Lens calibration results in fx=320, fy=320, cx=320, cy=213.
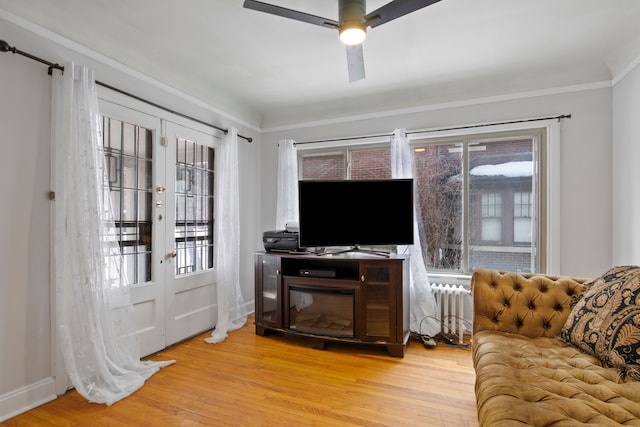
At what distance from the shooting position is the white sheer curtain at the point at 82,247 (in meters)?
2.07

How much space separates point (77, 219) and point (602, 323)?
306 centimetres

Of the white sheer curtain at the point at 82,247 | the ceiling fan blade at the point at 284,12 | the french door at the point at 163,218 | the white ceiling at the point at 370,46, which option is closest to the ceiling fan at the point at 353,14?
the ceiling fan blade at the point at 284,12

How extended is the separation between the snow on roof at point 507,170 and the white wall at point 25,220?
361cm

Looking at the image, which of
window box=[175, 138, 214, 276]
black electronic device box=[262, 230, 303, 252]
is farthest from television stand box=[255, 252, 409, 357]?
window box=[175, 138, 214, 276]

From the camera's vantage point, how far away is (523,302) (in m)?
1.94

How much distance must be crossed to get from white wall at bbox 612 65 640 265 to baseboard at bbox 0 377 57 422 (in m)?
4.23

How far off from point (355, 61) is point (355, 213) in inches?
55.5

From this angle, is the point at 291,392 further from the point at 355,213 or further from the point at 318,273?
the point at 355,213

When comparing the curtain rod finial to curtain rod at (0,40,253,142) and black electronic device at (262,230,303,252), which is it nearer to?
curtain rod at (0,40,253,142)

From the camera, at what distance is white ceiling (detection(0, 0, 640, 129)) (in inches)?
81.6

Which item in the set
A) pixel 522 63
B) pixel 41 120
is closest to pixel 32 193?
pixel 41 120

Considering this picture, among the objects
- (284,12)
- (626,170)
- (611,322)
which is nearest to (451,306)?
(611,322)

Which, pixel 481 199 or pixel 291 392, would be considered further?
pixel 481 199

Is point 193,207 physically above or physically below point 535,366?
above
